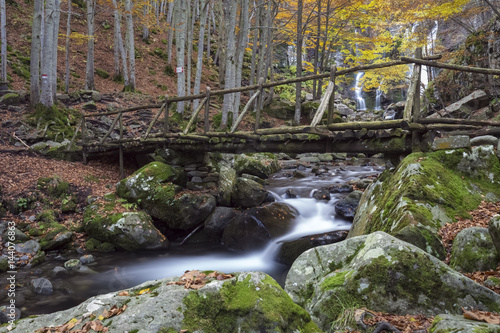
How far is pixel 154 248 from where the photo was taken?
25.8ft

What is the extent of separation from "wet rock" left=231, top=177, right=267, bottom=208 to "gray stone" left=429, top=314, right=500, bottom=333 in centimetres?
744

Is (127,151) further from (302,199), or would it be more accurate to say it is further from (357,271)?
(357,271)

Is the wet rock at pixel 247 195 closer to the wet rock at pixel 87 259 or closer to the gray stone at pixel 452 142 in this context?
the wet rock at pixel 87 259

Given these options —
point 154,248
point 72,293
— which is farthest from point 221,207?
point 72,293

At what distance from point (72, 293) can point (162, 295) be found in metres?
4.79

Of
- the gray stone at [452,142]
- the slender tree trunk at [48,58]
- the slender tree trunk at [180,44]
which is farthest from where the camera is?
the slender tree trunk at [180,44]

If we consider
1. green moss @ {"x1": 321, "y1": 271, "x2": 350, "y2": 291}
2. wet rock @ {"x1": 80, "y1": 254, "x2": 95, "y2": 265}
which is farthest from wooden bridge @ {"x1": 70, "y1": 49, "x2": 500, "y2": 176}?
wet rock @ {"x1": 80, "y1": 254, "x2": 95, "y2": 265}

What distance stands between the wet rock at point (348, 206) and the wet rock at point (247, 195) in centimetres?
237

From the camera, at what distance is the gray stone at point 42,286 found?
564cm

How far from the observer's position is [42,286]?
569cm

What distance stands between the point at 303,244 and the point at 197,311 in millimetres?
5356

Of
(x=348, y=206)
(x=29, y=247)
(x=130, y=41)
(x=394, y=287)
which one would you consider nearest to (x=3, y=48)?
(x=130, y=41)

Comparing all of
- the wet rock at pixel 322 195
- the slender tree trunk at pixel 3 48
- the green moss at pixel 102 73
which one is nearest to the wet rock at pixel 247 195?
the wet rock at pixel 322 195

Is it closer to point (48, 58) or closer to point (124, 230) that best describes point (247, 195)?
point (124, 230)
